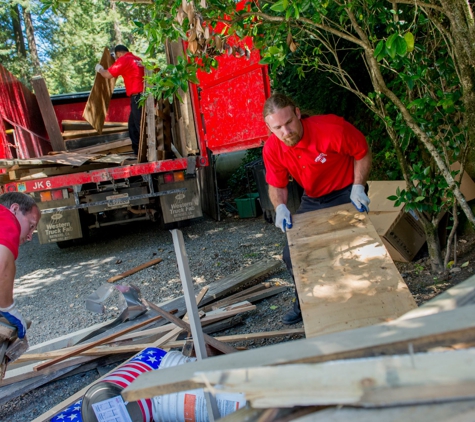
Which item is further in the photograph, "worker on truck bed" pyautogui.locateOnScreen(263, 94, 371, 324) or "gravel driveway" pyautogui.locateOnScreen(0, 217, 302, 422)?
"gravel driveway" pyautogui.locateOnScreen(0, 217, 302, 422)

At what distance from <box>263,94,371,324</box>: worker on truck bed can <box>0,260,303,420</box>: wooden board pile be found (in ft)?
1.83

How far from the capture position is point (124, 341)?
143 inches

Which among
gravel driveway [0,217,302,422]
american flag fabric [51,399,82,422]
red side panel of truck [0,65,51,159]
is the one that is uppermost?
red side panel of truck [0,65,51,159]

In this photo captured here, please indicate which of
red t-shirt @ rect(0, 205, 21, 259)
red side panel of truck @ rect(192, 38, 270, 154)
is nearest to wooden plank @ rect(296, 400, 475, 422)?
red t-shirt @ rect(0, 205, 21, 259)

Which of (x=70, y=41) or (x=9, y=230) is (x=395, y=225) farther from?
(x=70, y=41)

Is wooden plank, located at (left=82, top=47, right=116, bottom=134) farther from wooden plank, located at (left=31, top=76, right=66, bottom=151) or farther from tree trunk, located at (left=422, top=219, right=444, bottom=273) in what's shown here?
tree trunk, located at (left=422, top=219, right=444, bottom=273)

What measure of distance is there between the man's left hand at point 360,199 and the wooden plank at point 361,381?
6.96 feet

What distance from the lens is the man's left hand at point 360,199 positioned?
3119mm

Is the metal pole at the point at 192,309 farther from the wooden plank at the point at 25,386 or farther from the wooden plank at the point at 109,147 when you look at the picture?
the wooden plank at the point at 109,147

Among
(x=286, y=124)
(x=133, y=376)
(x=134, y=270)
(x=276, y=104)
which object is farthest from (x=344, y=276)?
(x=134, y=270)

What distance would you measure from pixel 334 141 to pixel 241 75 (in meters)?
3.16

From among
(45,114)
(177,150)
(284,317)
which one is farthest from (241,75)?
(45,114)

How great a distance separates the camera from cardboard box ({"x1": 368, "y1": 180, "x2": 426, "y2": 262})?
4.68 metres

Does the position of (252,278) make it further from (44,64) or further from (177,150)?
(44,64)
